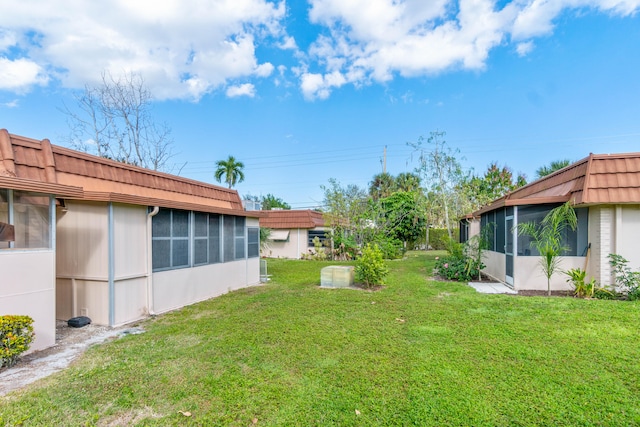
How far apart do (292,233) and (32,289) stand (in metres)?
15.7

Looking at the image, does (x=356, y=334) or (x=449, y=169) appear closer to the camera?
(x=356, y=334)

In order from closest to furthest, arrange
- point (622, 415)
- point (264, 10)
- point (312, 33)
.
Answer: point (622, 415)
point (264, 10)
point (312, 33)

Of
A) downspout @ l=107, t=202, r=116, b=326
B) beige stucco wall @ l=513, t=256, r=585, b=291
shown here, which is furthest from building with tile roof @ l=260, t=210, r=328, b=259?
downspout @ l=107, t=202, r=116, b=326

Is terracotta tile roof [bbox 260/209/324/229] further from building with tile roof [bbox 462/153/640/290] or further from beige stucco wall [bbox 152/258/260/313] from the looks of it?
building with tile roof [bbox 462/153/640/290]

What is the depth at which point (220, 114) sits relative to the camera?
18938mm

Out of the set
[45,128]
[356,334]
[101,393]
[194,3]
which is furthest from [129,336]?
[45,128]

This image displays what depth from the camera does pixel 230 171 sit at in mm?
29906

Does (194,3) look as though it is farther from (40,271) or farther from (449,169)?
(449,169)

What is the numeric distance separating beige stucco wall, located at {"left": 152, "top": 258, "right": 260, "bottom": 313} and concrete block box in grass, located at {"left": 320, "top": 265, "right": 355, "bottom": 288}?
260cm

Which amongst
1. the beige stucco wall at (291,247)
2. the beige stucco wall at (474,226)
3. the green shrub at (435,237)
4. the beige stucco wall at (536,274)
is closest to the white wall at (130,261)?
the beige stucco wall at (536,274)

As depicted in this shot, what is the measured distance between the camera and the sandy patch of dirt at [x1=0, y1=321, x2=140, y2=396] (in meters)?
3.52

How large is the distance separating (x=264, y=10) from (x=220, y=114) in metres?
9.00

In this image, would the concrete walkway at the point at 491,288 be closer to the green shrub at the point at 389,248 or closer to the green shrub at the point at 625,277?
the green shrub at the point at 625,277

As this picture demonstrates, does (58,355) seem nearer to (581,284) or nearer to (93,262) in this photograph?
(93,262)
